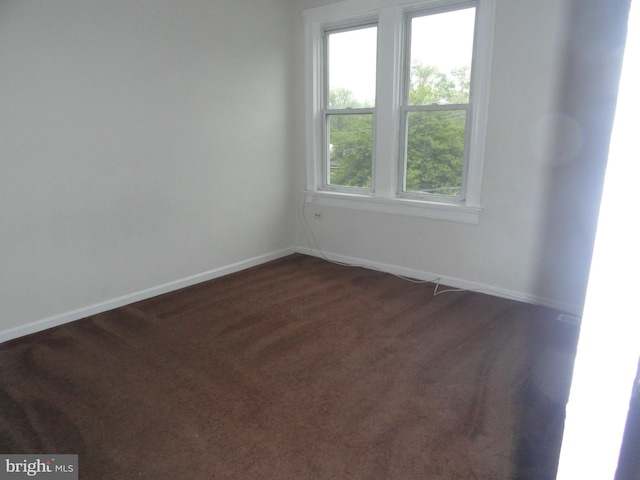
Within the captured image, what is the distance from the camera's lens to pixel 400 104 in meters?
3.65

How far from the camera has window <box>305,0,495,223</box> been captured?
330 cm

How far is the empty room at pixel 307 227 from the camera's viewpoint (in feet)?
6.23

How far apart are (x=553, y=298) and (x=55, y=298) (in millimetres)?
3549

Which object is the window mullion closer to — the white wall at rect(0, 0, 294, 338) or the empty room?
the empty room

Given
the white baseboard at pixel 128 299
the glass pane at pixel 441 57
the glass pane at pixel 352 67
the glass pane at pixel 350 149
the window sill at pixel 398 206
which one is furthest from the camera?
the glass pane at pixel 350 149

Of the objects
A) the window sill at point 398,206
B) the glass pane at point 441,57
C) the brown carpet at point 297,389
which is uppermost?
the glass pane at point 441,57

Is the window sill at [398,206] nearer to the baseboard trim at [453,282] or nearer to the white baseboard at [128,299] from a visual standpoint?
the baseboard trim at [453,282]

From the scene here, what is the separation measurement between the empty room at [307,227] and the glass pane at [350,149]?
24 millimetres

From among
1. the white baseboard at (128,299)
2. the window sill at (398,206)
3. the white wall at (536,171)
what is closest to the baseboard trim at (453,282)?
the white wall at (536,171)

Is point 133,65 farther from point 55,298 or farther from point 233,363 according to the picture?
point 233,363

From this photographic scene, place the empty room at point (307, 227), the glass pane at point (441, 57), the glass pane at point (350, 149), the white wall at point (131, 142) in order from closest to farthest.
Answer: the empty room at point (307, 227) < the white wall at point (131, 142) < the glass pane at point (441, 57) < the glass pane at point (350, 149)

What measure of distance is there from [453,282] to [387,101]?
5.47 ft

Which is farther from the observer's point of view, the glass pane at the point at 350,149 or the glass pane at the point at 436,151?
the glass pane at the point at 350,149

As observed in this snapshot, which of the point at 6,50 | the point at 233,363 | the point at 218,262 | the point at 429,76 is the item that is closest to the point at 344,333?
the point at 233,363
